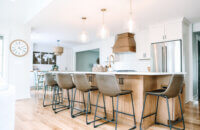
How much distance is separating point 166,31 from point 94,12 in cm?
225

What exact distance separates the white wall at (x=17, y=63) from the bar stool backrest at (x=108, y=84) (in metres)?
3.41

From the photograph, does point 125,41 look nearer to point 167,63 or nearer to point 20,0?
point 167,63

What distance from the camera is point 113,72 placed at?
8.78 ft

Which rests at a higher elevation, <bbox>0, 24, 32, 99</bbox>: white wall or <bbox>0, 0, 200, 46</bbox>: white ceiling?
<bbox>0, 0, 200, 46</bbox>: white ceiling

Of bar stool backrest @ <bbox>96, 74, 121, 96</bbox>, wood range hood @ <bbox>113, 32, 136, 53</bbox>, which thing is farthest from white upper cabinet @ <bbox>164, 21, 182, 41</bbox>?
bar stool backrest @ <bbox>96, 74, 121, 96</bbox>

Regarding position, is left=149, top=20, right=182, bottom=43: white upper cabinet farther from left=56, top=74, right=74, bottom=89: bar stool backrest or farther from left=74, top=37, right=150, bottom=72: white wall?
left=56, top=74, right=74, bottom=89: bar stool backrest

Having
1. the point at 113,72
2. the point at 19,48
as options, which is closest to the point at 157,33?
the point at 113,72

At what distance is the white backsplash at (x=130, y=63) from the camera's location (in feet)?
Result: 18.2

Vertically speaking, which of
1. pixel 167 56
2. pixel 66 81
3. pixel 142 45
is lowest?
pixel 66 81

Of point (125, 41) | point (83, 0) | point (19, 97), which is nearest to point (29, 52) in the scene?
point (19, 97)

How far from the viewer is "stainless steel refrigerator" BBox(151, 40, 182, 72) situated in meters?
4.21

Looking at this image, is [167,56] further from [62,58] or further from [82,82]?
[62,58]

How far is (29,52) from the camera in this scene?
16.1ft

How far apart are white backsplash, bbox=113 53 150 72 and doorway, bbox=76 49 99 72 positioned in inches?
141
